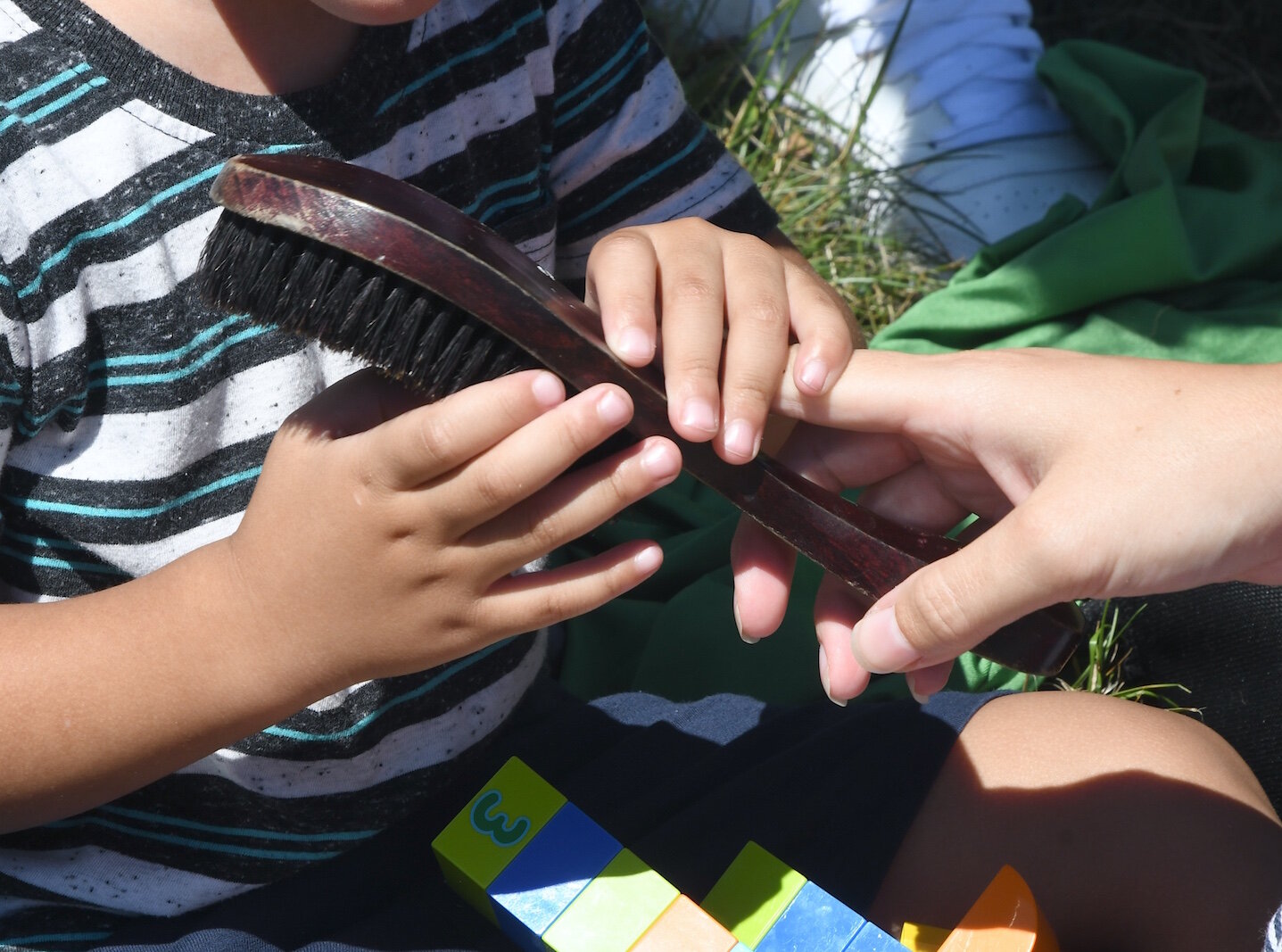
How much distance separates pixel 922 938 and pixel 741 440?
0.40 m

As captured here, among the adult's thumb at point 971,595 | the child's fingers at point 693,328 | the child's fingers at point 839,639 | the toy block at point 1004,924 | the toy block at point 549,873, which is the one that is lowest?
the toy block at point 1004,924

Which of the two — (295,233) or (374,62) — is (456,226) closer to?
(295,233)

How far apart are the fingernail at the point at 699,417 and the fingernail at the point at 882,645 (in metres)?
0.16

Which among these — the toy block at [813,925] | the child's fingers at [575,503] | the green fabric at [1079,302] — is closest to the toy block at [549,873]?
the toy block at [813,925]

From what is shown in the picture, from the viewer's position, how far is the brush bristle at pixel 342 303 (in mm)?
713

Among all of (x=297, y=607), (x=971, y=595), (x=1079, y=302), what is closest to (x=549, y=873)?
(x=297, y=607)

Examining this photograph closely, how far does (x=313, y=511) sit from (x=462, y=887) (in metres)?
0.33

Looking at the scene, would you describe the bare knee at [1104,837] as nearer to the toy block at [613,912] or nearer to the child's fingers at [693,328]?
the toy block at [613,912]

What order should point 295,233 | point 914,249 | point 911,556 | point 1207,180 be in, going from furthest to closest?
point 914,249, point 1207,180, point 911,556, point 295,233

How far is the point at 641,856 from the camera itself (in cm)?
99

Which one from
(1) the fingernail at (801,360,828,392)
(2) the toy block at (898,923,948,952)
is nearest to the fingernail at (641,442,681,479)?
(1) the fingernail at (801,360,828,392)

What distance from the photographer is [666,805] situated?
1.03 m

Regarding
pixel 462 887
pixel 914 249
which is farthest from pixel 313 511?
pixel 914 249

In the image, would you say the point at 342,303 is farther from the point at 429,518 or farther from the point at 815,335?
the point at 815,335
